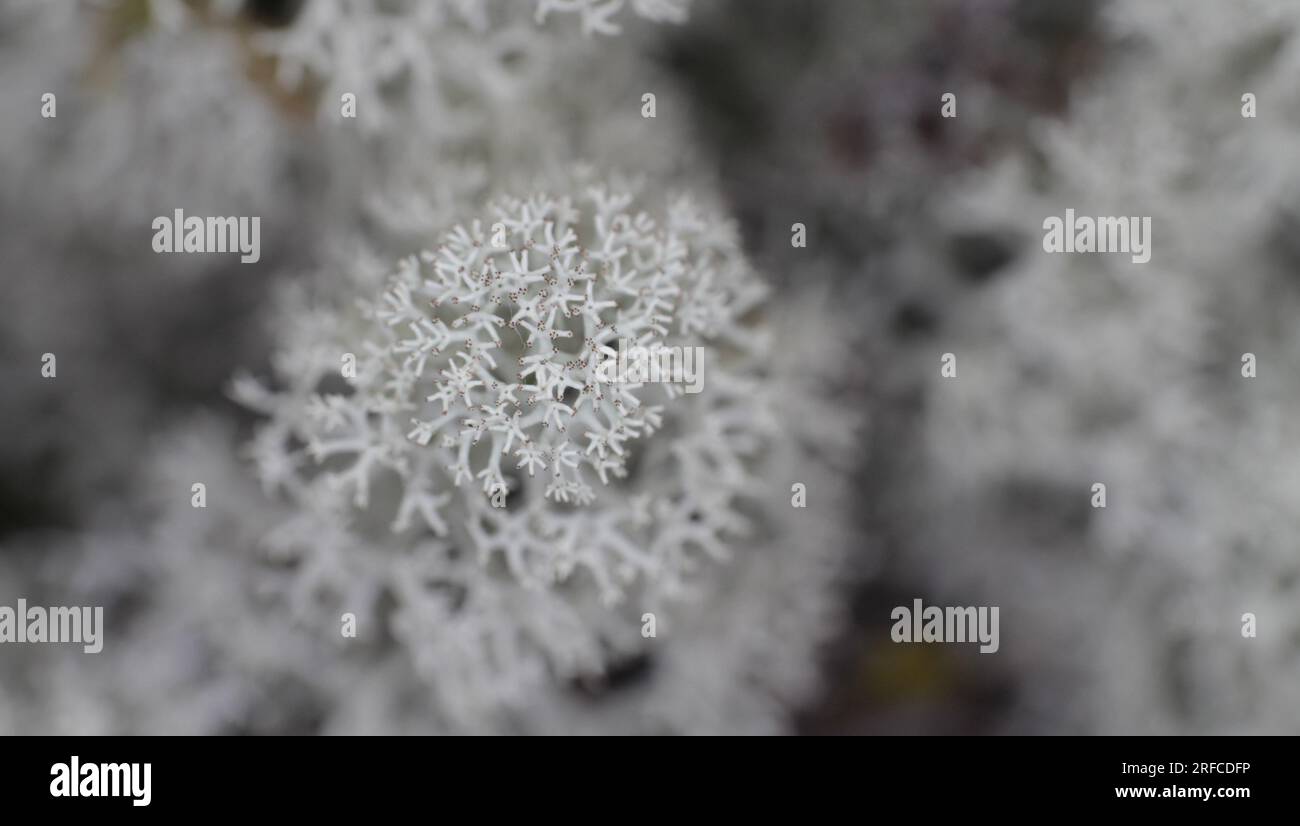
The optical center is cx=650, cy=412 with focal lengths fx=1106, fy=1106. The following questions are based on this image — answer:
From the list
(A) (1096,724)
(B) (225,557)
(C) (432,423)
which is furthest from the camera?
(A) (1096,724)

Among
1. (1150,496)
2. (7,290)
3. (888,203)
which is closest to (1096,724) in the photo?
(1150,496)

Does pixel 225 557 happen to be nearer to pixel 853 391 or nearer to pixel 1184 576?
pixel 853 391

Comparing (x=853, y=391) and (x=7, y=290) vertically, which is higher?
(x=7, y=290)

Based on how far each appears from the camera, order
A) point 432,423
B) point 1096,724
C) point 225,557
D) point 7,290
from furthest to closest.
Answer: point 1096,724 → point 7,290 → point 225,557 → point 432,423

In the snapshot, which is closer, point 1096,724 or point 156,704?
point 156,704
